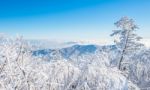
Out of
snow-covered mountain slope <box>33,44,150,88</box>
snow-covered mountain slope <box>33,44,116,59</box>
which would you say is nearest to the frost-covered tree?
snow-covered mountain slope <box>33,44,150,88</box>

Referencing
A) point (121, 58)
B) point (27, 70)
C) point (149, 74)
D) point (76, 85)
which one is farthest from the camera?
point (121, 58)

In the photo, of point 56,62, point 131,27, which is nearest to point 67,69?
point 56,62

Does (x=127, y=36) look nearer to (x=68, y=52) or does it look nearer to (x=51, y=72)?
(x=68, y=52)

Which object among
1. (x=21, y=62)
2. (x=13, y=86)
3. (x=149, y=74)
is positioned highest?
(x=21, y=62)

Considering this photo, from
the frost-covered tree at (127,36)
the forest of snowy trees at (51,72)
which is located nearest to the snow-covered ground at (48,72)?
the forest of snowy trees at (51,72)

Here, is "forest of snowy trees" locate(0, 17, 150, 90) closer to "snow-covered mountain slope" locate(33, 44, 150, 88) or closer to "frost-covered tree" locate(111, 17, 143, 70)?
"snow-covered mountain slope" locate(33, 44, 150, 88)

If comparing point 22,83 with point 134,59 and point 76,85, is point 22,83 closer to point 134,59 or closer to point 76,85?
point 76,85

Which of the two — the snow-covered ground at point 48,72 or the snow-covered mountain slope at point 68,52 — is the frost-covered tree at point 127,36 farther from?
the snow-covered ground at point 48,72

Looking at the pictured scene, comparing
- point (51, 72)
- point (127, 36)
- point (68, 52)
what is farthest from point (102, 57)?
point (127, 36)

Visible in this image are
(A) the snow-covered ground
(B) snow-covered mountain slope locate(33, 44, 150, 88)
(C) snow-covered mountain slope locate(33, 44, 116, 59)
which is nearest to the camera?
(A) the snow-covered ground

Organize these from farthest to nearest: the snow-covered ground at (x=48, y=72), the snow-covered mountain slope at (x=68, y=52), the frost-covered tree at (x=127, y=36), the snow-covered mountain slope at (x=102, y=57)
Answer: the frost-covered tree at (x=127, y=36) < the snow-covered mountain slope at (x=68, y=52) < the snow-covered mountain slope at (x=102, y=57) < the snow-covered ground at (x=48, y=72)

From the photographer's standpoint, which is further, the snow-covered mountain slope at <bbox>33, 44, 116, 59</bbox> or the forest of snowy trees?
the snow-covered mountain slope at <bbox>33, 44, 116, 59</bbox>
